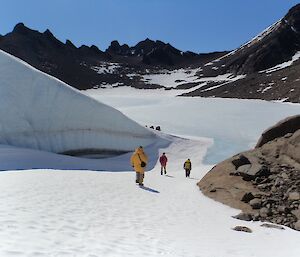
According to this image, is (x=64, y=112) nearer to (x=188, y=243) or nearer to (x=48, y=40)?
(x=188, y=243)

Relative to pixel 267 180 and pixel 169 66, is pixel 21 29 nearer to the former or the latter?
pixel 169 66

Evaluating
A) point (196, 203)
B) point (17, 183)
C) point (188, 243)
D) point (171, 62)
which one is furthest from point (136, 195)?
point (171, 62)

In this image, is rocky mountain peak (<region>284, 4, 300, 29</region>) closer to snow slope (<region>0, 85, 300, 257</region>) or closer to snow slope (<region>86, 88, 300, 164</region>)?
snow slope (<region>86, 88, 300, 164</region>)

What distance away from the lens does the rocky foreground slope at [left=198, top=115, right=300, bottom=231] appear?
1123cm

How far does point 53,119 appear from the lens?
27.1 meters

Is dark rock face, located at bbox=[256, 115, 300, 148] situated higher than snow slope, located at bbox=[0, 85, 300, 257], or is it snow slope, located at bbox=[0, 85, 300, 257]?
dark rock face, located at bbox=[256, 115, 300, 148]

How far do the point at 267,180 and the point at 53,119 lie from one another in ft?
54.2

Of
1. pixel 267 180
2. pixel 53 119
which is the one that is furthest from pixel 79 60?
pixel 267 180

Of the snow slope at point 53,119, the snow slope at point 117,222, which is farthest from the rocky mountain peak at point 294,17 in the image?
the snow slope at point 117,222

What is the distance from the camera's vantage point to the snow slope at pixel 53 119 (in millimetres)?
25391

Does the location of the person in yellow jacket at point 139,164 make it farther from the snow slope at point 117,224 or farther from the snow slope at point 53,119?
the snow slope at point 53,119

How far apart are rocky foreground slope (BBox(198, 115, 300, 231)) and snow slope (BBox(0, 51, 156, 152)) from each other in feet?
41.3

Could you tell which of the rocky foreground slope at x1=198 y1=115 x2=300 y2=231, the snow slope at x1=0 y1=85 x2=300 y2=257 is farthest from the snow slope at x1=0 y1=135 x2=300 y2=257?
the rocky foreground slope at x1=198 y1=115 x2=300 y2=231

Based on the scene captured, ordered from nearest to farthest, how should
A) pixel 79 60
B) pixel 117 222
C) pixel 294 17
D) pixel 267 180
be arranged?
pixel 117 222, pixel 267 180, pixel 294 17, pixel 79 60
